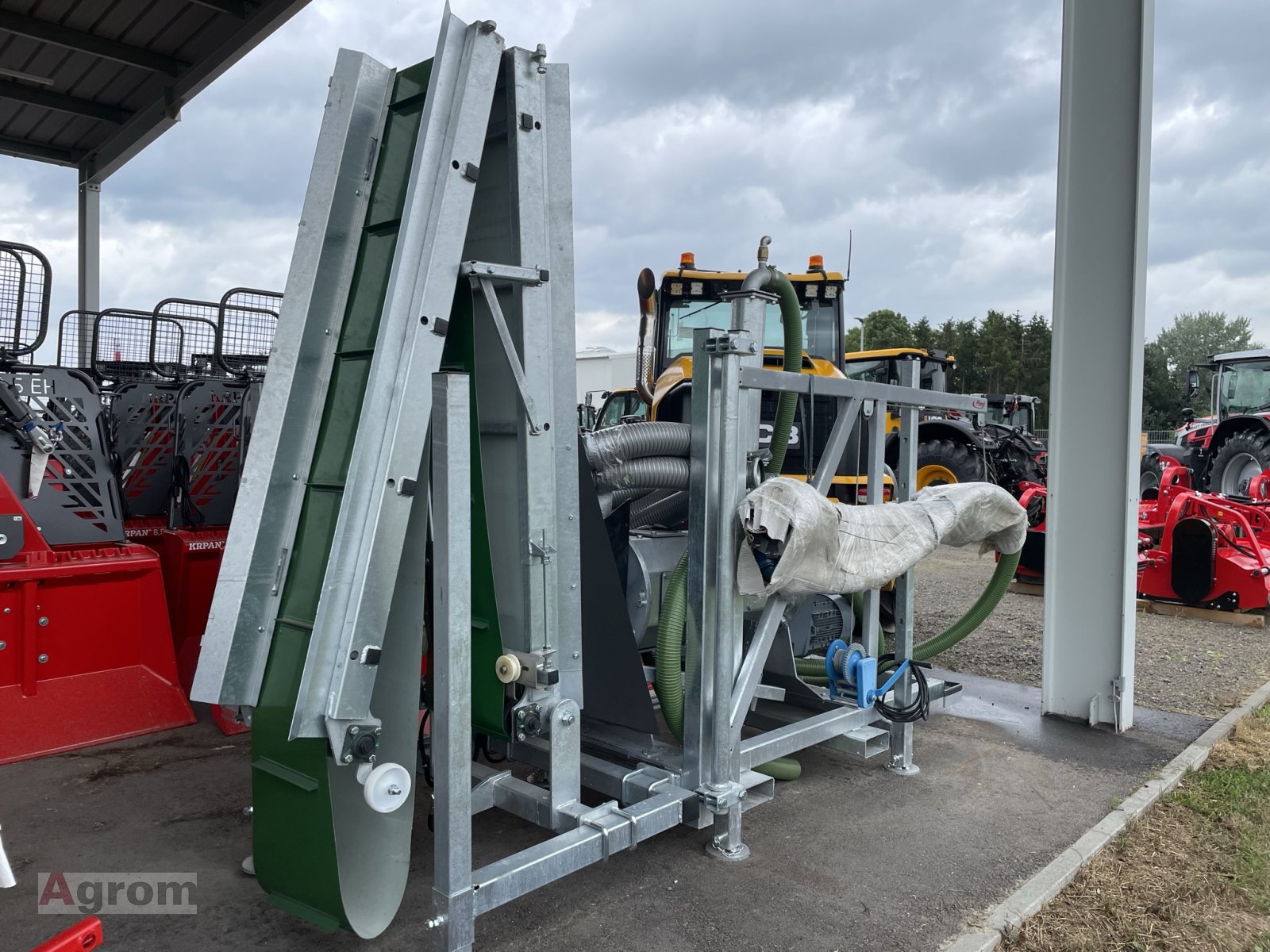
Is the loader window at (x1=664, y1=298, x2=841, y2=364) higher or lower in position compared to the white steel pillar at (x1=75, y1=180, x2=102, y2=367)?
lower

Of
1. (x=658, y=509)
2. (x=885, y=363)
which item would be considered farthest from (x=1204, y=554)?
(x=658, y=509)

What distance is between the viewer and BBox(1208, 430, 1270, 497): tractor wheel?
12555 mm

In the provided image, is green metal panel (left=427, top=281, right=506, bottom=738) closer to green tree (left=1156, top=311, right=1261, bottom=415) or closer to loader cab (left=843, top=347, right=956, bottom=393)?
loader cab (left=843, top=347, right=956, bottom=393)

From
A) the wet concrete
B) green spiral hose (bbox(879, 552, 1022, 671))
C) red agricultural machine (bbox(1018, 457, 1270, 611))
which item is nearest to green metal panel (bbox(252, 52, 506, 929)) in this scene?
the wet concrete

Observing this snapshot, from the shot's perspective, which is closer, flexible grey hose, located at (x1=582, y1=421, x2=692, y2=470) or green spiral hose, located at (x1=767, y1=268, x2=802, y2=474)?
flexible grey hose, located at (x1=582, y1=421, x2=692, y2=470)

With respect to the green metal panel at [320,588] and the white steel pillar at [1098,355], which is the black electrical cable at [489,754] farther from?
the white steel pillar at [1098,355]

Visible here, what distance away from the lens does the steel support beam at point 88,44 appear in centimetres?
841

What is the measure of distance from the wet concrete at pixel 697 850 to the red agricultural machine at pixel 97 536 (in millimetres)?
272

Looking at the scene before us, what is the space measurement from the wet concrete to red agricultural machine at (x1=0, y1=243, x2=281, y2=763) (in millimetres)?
272

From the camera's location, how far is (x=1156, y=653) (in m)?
6.44

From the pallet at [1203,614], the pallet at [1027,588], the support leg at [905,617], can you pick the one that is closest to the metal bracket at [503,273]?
the support leg at [905,617]

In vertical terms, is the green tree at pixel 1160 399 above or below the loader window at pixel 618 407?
above

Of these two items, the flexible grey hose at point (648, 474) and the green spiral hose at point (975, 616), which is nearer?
the flexible grey hose at point (648, 474)

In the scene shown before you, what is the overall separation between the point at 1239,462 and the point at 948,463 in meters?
5.17
